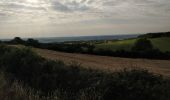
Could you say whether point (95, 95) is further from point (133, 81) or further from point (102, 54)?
point (102, 54)

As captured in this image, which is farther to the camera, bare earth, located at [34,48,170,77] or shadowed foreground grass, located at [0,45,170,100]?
bare earth, located at [34,48,170,77]

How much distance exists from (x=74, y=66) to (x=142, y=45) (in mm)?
40036

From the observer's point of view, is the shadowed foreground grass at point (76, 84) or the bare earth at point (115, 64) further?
the bare earth at point (115, 64)

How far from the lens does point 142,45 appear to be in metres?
54.8

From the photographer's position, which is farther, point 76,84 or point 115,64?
point 115,64

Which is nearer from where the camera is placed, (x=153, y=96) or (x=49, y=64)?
(x=153, y=96)

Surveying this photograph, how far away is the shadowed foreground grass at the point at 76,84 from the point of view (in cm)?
1003

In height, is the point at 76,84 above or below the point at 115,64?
above

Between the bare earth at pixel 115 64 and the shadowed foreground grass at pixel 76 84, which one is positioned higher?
the shadowed foreground grass at pixel 76 84

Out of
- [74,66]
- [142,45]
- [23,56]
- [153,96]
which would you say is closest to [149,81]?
[153,96]

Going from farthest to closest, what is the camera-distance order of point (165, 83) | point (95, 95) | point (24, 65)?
1. point (24, 65)
2. point (165, 83)
3. point (95, 95)

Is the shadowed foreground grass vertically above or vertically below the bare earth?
above

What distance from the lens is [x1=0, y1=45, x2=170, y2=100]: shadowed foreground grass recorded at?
10031 mm

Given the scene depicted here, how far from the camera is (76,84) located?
497 inches
